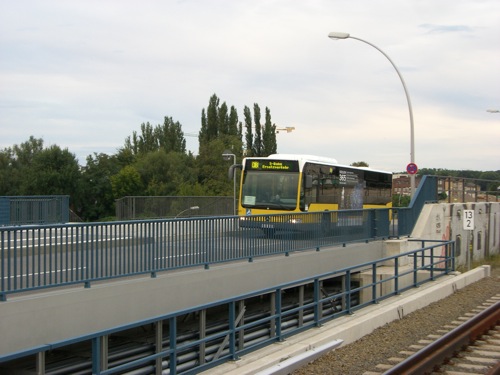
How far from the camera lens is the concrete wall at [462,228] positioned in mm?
26016

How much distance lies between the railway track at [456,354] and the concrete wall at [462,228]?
41.9ft

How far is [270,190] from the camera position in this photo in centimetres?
2380

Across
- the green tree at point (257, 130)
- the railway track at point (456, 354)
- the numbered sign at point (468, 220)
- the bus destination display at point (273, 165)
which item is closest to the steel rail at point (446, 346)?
the railway track at point (456, 354)

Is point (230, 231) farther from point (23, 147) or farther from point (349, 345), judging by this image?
point (23, 147)

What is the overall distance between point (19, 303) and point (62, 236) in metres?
1.56

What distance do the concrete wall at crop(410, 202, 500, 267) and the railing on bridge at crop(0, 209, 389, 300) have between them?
9.38 meters

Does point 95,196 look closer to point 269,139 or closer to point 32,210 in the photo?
point 269,139

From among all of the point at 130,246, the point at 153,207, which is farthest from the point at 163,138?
the point at 130,246

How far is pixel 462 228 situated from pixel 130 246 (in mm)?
20313

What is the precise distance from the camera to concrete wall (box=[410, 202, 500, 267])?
26.0m

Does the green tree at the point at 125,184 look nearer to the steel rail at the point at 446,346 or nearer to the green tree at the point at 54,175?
the green tree at the point at 54,175

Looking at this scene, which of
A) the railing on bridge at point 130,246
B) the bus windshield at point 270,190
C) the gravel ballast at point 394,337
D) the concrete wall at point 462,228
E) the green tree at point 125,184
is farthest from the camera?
the green tree at point 125,184

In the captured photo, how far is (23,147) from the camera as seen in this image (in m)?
90.6

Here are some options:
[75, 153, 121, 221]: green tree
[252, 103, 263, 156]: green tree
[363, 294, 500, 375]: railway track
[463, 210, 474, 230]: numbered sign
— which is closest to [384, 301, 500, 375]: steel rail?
[363, 294, 500, 375]: railway track
